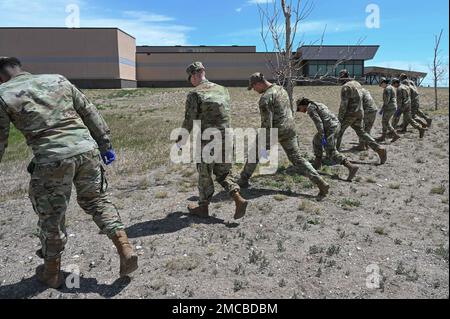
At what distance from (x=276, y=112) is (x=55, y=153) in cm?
355

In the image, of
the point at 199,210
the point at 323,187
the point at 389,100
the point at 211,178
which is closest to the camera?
the point at 211,178

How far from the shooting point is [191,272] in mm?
3748

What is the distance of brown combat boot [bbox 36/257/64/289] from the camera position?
345 cm

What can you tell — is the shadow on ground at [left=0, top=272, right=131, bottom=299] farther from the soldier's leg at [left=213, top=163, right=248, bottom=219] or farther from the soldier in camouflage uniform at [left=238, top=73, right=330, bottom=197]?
the soldier in camouflage uniform at [left=238, top=73, right=330, bottom=197]

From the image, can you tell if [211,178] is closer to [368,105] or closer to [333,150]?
[333,150]

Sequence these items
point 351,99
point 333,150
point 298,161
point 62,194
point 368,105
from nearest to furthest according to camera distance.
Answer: point 62,194, point 298,161, point 333,150, point 351,99, point 368,105

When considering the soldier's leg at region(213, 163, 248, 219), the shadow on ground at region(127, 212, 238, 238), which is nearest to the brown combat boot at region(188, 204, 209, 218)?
the shadow on ground at region(127, 212, 238, 238)

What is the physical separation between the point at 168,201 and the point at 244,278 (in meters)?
2.66

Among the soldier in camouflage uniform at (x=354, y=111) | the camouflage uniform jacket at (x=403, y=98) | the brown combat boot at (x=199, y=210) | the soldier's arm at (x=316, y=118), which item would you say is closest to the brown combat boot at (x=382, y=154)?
the soldier in camouflage uniform at (x=354, y=111)

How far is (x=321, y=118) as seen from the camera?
724 cm

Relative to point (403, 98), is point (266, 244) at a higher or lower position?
lower

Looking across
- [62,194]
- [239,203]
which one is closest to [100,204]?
[62,194]

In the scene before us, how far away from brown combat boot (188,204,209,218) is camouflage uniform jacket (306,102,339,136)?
3.00 m
